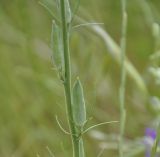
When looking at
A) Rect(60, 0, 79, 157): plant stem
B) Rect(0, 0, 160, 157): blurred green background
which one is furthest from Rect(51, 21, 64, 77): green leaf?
Rect(0, 0, 160, 157): blurred green background

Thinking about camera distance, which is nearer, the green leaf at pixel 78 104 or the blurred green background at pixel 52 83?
the green leaf at pixel 78 104

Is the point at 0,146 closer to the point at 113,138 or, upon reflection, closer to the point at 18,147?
the point at 18,147

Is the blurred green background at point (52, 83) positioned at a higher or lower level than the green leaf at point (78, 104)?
higher

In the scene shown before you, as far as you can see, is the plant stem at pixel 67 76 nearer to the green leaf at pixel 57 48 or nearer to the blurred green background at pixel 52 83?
the green leaf at pixel 57 48

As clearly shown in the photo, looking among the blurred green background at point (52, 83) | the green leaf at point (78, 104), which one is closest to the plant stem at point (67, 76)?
the green leaf at point (78, 104)

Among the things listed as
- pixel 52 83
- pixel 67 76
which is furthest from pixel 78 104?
pixel 52 83

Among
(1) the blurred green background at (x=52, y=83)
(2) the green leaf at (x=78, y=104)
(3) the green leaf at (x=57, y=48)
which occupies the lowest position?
(2) the green leaf at (x=78, y=104)
